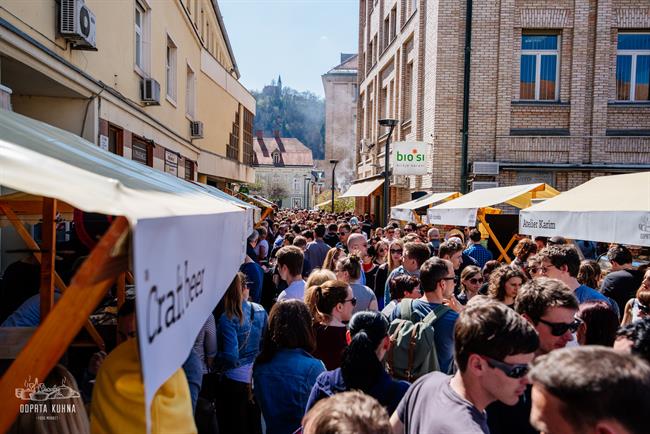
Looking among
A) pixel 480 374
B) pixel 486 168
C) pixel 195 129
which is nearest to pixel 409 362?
pixel 480 374

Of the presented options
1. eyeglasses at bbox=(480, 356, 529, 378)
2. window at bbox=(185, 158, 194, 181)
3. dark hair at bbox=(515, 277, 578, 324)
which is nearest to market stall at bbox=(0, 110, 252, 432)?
eyeglasses at bbox=(480, 356, 529, 378)

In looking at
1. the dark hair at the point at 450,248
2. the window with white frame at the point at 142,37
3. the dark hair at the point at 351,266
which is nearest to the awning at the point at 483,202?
the dark hair at the point at 450,248

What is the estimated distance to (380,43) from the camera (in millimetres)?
28109

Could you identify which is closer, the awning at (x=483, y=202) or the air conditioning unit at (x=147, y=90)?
the awning at (x=483, y=202)

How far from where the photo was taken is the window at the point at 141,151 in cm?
1090

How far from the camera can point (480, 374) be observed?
2.33 m

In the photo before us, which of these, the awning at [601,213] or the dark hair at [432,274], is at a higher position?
the awning at [601,213]

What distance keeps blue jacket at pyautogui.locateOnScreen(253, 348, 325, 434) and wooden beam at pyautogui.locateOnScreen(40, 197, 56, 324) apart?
4.62 feet

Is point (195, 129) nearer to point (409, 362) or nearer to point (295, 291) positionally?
point (295, 291)

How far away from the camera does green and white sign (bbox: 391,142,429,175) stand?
16953 mm

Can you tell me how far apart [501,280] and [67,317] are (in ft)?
13.7

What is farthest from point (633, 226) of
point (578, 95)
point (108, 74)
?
point (578, 95)

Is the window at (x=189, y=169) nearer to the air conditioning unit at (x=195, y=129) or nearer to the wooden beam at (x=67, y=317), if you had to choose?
the air conditioning unit at (x=195, y=129)

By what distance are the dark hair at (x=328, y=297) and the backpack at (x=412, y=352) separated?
1.83 ft
